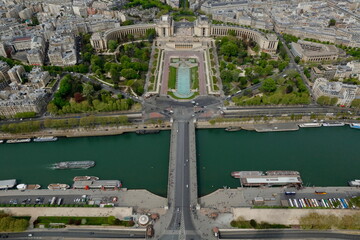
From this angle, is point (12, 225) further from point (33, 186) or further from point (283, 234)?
point (283, 234)

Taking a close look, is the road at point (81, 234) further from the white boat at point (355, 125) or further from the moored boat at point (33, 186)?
the white boat at point (355, 125)

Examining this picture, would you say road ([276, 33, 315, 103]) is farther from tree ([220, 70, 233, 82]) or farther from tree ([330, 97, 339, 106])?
tree ([220, 70, 233, 82])

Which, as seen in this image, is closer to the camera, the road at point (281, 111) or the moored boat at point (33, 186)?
the moored boat at point (33, 186)

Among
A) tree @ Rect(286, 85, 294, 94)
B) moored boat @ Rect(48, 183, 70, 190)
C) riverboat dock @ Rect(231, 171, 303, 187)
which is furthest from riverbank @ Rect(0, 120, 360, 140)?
moored boat @ Rect(48, 183, 70, 190)

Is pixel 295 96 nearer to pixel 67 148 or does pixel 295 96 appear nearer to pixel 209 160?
pixel 209 160

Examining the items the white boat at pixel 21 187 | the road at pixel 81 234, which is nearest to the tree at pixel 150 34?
the white boat at pixel 21 187
